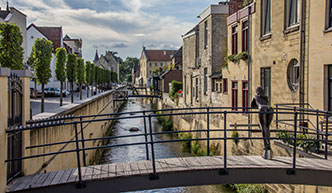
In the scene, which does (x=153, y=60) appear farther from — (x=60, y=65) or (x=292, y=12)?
(x=292, y=12)

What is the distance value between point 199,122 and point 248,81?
8.44 metres

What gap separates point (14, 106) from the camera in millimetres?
6312

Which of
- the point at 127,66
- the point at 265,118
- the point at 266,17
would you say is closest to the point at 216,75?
the point at 266,17

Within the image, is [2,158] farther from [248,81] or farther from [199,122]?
[199,122]

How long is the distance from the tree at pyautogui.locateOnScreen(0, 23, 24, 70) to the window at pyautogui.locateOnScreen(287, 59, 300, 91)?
34.6 ft

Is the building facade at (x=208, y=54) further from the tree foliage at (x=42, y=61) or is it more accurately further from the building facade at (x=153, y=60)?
the building facade at (x=153, y=60)

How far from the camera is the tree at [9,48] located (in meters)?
13.0

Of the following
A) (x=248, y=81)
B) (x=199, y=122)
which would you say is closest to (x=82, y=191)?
(x=248, y=81)

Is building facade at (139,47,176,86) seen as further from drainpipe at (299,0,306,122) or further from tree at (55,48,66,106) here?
drainpipe at (299,0,306,122)

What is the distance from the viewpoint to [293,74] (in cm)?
1251

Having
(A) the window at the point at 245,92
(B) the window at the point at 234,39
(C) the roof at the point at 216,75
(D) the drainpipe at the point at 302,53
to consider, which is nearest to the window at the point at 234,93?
(A) the window at the point at 245,92

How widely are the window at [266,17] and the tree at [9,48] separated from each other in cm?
1025

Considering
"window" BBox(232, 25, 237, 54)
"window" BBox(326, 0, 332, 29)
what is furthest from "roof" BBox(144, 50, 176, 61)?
"window" BBox(326, 0, 332, 29)

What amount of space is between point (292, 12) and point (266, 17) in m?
2.05
